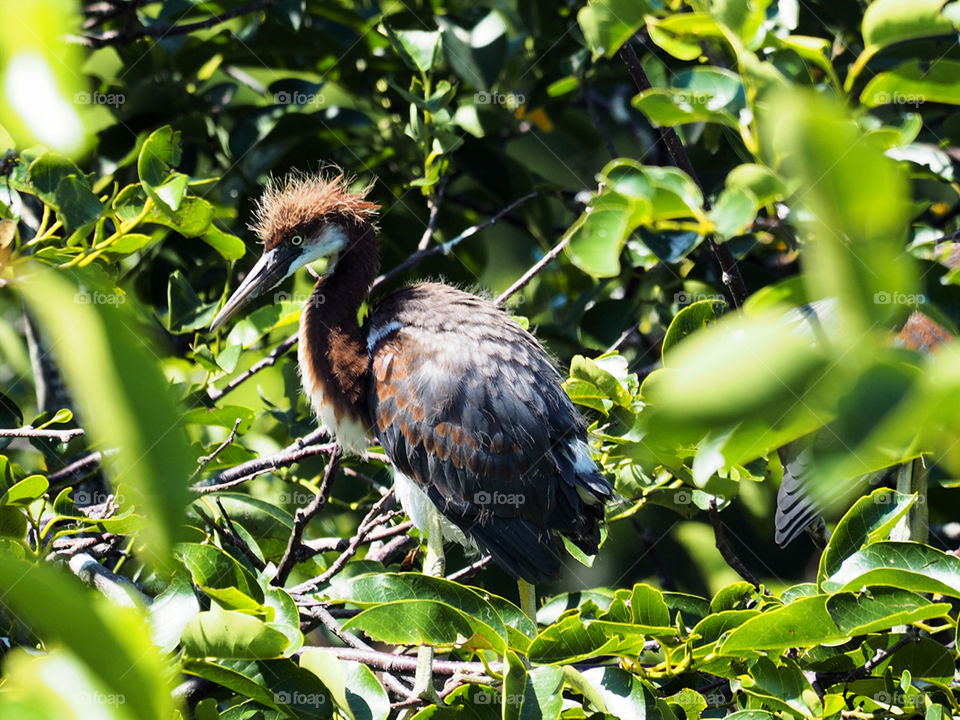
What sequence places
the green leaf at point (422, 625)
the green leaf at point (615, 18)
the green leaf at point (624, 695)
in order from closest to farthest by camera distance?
1. the green leaf at point (615, 18)
2. the green leaf at point (422, 625)
3. the green leaf at point (624, 695)

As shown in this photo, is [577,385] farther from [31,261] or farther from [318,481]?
[31,261]

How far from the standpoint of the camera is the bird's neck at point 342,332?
3383 millimetres

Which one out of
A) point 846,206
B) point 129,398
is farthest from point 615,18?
point 129,398

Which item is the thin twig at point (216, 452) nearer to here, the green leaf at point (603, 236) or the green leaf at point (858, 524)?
the green leaf at point (603, 236)

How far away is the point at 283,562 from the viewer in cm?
251

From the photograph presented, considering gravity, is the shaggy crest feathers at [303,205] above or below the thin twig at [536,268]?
above

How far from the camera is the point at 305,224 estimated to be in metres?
3.54

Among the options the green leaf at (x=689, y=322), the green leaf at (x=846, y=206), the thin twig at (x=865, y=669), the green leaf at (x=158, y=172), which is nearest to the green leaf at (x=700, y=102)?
the green leaf at (x=689, y=322)

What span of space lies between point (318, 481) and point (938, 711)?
2.19 metres

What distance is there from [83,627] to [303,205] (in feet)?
10.8

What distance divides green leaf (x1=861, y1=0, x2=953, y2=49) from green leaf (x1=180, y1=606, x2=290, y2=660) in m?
1.39

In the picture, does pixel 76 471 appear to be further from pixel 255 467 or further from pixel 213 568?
pixel 213 568

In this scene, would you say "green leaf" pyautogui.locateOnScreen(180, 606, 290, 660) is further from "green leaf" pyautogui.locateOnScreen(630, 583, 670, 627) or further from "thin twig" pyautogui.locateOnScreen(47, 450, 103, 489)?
"thin twig" pyautogui.locateOnScreen(47, 450, 103, 489)

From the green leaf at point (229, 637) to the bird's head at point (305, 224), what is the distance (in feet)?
6.61
